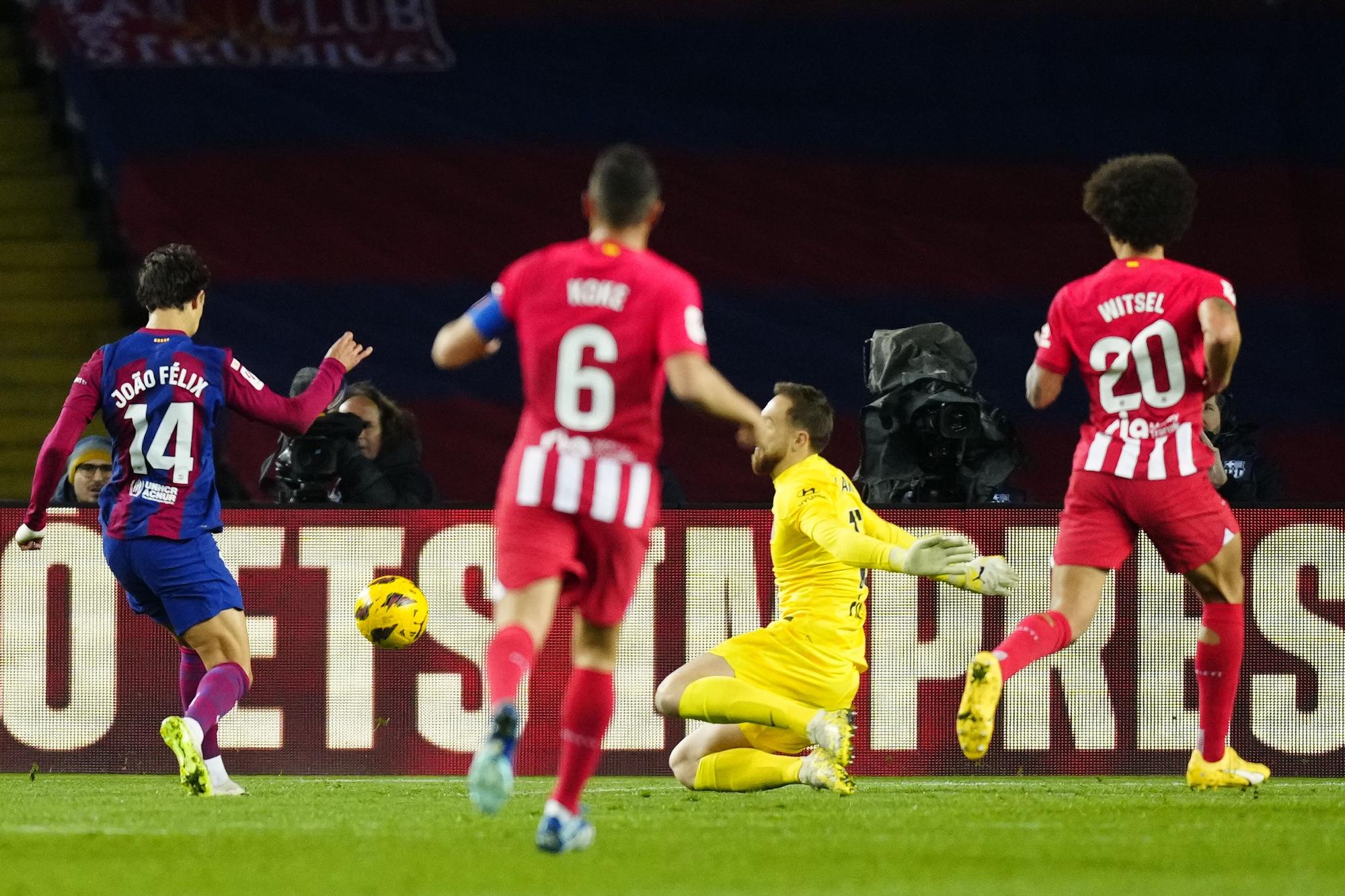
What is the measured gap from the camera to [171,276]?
6.48 m

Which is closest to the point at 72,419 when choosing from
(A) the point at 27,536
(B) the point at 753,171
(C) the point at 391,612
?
(A) the point at 27,536

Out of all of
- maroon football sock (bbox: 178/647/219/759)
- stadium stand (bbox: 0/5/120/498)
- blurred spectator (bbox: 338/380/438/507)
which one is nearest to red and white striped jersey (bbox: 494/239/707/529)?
maroon football sock (bbox: 178/647/219/759)

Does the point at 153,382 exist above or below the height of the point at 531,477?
above

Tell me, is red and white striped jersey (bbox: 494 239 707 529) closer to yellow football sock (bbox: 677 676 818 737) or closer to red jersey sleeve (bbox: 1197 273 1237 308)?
yellow football sock (bbox: 677 676 818 737)

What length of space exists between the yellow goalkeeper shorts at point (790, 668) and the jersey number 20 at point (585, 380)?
1917 mm

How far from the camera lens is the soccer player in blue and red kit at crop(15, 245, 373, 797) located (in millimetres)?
6398

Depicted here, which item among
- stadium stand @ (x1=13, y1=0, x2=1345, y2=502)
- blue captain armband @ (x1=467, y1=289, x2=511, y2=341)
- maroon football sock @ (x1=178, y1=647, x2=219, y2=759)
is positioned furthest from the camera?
stadium stand @ (x1=13, y1=0, x2=1345, y2=502)

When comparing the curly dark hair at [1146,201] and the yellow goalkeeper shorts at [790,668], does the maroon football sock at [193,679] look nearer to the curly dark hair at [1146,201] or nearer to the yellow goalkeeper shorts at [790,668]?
the yellow goalkeeper shorts at [790,668]

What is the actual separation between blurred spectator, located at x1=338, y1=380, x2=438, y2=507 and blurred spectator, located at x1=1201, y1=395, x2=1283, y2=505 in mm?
3131

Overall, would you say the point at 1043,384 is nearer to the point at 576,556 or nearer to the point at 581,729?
the point at 576,556

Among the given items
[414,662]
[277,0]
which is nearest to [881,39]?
[277,0]

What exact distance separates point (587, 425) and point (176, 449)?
7.24 ft

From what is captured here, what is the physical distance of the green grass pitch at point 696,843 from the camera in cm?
418

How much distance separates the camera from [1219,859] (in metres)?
4.60
